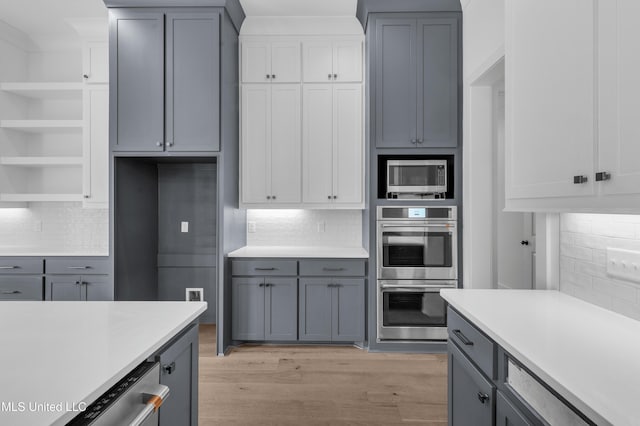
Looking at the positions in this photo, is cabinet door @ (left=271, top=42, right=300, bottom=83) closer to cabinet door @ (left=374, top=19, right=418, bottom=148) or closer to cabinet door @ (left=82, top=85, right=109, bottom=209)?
cabinet door @ (left=374, top=19, right=418, bottom=148)

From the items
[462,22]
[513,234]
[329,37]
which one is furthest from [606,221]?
[329,37]

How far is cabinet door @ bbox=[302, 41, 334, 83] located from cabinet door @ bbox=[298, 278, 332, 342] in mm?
2033

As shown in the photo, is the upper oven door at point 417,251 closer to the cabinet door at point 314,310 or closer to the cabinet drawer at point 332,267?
the cabinet drawer at point 332,267

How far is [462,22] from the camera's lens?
→ 3166mm

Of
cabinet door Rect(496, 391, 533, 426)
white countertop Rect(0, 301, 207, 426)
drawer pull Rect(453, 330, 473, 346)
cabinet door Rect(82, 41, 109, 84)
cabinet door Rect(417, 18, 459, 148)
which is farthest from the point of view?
cabinet door Rect(82, 41, 109, 84)

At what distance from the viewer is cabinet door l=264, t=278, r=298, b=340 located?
10.7ft

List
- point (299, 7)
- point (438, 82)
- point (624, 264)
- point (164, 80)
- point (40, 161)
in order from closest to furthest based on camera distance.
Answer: point (624, 264)
point (164, 80)
point (438, 82)
point (299, 7)
point (40, 161)

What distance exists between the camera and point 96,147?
3422 mm

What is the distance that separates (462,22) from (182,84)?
2.60 meters

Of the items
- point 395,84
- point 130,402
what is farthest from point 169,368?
point 395,84

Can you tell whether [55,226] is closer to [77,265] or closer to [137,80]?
[77,265]

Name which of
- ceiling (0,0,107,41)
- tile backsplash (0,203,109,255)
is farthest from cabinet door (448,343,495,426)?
ceiling (0,0,107,41)

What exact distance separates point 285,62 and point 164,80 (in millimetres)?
1187

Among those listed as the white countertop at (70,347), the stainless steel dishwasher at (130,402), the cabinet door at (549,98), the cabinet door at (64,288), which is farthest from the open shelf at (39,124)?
the cabinet door at (549,98)
